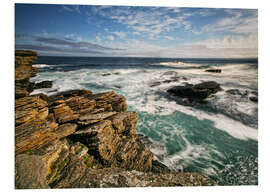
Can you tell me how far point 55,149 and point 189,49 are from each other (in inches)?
202

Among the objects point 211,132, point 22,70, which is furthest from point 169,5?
point 211,132

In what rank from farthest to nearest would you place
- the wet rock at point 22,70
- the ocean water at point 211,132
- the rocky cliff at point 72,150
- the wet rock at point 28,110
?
the ocean water at point 211,132, the wet rock at point 22,70, the wet rock at point 28,110, the rocky cliff at point 72,150

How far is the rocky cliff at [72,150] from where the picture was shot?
6.61 feet

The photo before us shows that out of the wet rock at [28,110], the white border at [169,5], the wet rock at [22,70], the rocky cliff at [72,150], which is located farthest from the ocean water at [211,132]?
the wet rock at [22,70]

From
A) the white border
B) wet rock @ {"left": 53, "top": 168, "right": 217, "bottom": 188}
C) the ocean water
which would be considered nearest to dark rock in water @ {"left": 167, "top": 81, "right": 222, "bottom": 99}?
the ocean water

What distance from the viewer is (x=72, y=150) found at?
2.43m

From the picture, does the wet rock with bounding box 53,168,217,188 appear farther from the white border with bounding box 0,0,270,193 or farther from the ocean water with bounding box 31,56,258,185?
the ocean water with bounding box 31,56,258,185

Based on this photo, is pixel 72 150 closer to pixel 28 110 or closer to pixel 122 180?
pixel 122 180

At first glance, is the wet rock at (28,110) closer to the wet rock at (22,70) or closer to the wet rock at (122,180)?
the wet rock at (22,70)

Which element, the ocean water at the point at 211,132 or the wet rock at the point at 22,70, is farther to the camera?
the ocean water at the point at 211,132

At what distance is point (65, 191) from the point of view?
204cm

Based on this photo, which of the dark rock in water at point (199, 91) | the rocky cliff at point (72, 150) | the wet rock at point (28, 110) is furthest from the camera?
the dark rock in water at point (199, 91)
